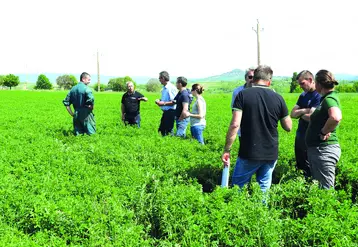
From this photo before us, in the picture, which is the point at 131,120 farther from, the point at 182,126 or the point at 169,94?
the point at 182,126

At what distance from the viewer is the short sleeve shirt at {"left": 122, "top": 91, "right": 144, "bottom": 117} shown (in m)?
11.0

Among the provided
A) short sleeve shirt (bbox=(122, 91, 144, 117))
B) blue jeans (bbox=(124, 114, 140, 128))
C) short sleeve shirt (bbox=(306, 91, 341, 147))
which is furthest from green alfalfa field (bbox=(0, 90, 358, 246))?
blue jeans (bbox=(124, 114, 140, 128))

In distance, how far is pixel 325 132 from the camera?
213 inches

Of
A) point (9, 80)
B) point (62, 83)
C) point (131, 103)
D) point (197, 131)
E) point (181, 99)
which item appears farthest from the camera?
point (62, 83)

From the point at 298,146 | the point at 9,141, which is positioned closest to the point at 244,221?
the point at 298,146

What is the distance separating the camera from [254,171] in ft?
17.8

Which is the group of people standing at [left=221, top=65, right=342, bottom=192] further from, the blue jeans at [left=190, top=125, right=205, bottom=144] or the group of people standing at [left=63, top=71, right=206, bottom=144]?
the blue jeans at [left=190, top=125, right=205, bottom=144]

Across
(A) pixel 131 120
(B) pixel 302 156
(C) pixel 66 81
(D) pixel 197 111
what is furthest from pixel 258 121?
(C) pixel 66 81

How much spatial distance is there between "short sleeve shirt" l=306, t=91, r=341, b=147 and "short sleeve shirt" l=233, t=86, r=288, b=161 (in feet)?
1.95

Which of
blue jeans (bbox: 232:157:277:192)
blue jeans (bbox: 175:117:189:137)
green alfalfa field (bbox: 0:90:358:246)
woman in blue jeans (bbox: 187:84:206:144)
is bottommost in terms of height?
green alfalfa field (bbox: 0:90:358:246)

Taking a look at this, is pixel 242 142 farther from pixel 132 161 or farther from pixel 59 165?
pixel 59 165

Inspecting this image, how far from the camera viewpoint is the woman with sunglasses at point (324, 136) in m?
5.40

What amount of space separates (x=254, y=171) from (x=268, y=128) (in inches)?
26.5

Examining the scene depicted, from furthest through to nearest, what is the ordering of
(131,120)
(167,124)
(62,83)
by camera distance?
(62,83), (131,120), (167,124)
